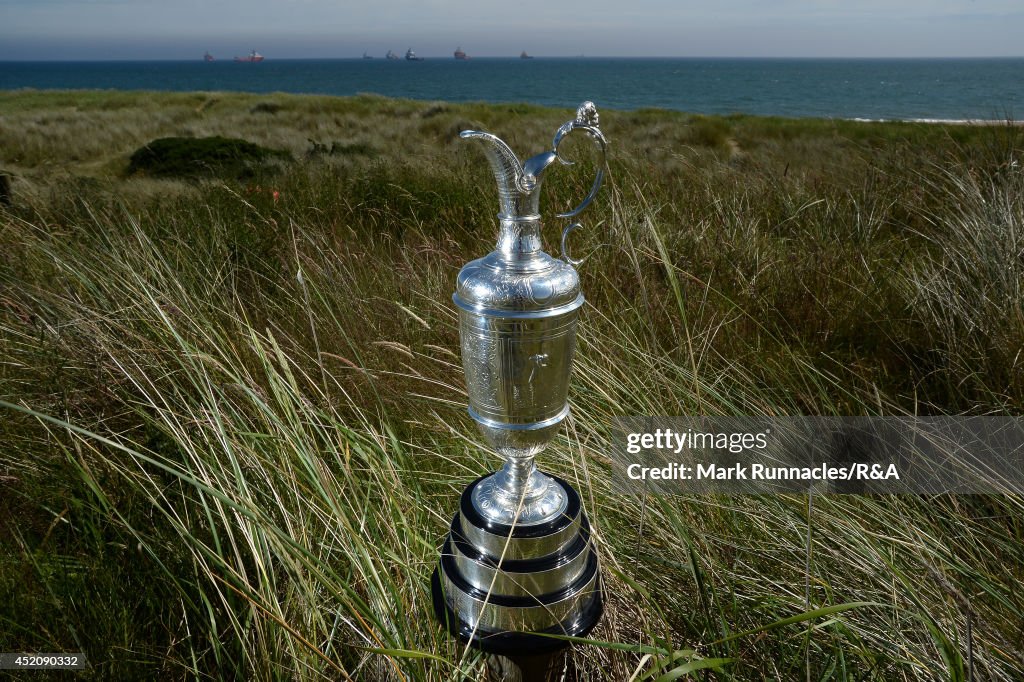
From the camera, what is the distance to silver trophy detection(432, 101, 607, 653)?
3.53 ft

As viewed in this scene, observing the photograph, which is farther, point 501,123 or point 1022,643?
point 501,123

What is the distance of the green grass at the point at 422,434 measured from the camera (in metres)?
1.36

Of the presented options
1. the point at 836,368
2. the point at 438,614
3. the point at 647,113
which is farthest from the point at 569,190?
the point at 647,113

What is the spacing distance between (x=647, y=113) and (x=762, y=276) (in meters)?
20.1

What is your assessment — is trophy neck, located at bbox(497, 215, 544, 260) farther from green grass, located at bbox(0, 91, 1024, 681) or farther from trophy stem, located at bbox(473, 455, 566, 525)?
green grass, located at bbox(0, 91, 1024, 681)

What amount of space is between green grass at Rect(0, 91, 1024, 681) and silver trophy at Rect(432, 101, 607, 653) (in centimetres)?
11

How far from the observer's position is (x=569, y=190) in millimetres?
4625

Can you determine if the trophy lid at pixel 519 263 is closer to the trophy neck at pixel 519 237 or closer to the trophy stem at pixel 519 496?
the trophy neck at pixel 519 237

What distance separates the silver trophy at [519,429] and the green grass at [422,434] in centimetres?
11

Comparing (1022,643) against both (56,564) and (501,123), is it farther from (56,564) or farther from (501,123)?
(501,123)

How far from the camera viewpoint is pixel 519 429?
3.84 ft

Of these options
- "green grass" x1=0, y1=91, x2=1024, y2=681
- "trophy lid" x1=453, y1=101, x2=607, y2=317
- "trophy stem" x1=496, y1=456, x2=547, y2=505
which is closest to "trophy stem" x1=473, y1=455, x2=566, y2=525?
"trophy stem" x1=496, y1=456, x2=547, y2=505

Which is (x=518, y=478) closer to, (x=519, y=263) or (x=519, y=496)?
(x=519, y=496)

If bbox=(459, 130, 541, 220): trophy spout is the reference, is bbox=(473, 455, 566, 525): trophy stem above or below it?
below
